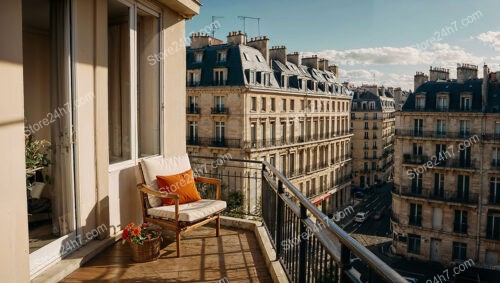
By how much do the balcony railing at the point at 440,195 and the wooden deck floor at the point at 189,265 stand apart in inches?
1037

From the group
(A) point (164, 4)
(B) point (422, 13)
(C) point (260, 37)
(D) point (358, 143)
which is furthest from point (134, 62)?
(D) point (358, 143)

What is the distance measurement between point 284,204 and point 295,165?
96.1 feet

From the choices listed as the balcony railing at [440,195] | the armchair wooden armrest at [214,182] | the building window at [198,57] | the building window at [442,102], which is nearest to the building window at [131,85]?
the armchair wooden armrest at [214,182]

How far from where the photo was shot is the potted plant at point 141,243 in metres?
3.88

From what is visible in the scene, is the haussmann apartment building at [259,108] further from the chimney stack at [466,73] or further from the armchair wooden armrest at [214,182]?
the armchair wooden armrest at [214,182]

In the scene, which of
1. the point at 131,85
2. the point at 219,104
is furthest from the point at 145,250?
the point at 219,104

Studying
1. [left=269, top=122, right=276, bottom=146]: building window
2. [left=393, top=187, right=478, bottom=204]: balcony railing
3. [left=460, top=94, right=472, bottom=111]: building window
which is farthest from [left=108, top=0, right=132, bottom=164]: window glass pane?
[left=460, top=94, right=472, bottom=111]: building window

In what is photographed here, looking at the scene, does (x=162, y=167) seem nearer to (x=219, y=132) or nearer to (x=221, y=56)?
(x=219, y=132)

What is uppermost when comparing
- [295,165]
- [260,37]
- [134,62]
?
[260,37]

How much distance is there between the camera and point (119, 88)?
4.89 m

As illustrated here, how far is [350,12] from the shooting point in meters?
17.5

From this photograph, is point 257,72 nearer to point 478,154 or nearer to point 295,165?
point 295,165

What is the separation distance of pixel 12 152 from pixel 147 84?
2.51 m

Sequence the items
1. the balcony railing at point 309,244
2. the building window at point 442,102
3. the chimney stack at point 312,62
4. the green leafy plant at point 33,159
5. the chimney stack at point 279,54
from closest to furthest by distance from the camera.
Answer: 1. the balcony railing at point 309,244
2. the green leafy plant at point 33,159
3. the building window at point 442,102
4. the chimney stack at point 279,54
5. the chimney stack at point 312,62
